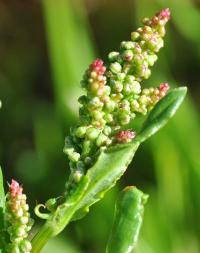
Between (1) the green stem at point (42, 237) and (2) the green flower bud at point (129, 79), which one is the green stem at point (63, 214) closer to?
(1) the green stem at point (42, 237)

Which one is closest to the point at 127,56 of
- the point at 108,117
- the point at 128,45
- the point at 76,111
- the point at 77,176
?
the point at 128,45

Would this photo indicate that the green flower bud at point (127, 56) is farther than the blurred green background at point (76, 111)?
No

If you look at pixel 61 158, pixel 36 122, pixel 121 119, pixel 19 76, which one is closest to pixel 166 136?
pixel 61 158

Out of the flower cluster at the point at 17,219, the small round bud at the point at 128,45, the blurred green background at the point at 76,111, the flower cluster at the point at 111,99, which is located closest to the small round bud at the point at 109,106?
the flower cluster at the point at 111,99

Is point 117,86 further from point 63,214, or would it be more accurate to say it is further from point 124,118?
point 63,214

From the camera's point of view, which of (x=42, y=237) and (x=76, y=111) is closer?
(x=42, y=237)

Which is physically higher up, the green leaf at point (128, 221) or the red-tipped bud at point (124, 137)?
the red-tipped bud at point (124, 137)
